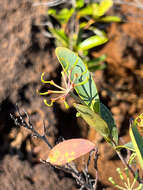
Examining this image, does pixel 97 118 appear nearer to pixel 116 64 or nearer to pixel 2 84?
pixel 2 84

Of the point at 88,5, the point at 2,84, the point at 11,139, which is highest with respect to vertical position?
the point at 88,5

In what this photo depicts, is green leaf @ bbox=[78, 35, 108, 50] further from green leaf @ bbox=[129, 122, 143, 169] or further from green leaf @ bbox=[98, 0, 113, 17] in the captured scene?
green leaf @ bbox=[129, 122, 143, 169]

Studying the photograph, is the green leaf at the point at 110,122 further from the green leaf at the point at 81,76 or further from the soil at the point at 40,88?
the soil at the point at 40,88

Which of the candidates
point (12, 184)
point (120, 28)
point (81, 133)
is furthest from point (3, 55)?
point (120, 28)

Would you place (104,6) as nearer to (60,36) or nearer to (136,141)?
(60,36)

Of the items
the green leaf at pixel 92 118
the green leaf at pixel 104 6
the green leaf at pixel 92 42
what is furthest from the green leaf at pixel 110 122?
the green leaf at pixel 104 6

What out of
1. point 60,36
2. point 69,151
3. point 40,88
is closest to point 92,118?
point 69,151
